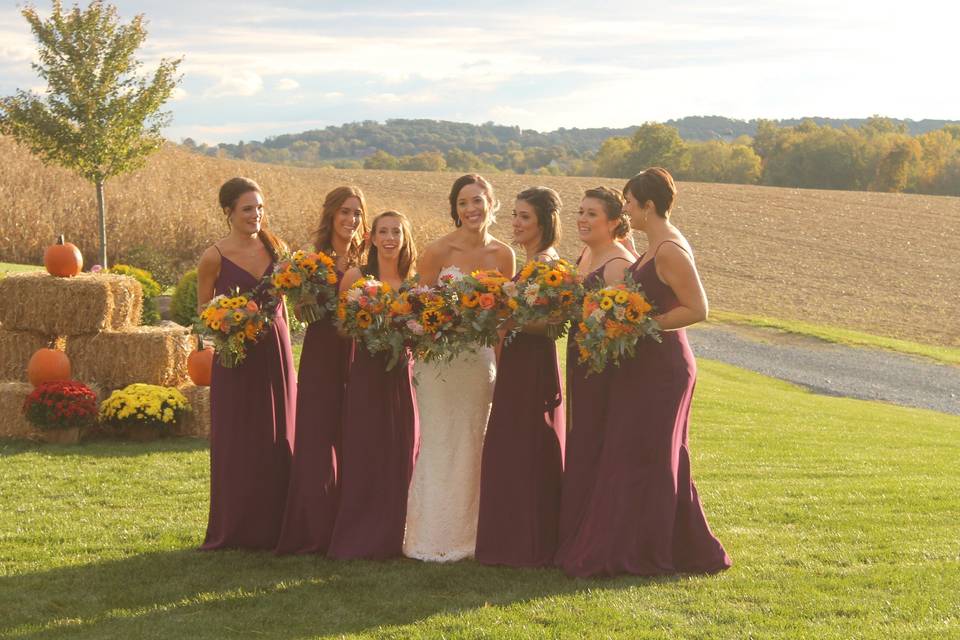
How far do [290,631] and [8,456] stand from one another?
22.0 ft

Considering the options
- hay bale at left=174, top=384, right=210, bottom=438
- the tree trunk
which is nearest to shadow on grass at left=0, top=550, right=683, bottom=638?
hay bale at left=174, top=384, right=210, bottom=438

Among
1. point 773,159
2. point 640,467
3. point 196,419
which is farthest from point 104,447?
point 773,159

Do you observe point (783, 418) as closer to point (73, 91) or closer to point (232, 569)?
point (232, 569)

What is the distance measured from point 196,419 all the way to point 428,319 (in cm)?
643

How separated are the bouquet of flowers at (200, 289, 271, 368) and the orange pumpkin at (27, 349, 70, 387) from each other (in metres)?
5.98

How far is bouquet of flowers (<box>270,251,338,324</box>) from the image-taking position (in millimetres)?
7426

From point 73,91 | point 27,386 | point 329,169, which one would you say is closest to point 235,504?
point 27,386

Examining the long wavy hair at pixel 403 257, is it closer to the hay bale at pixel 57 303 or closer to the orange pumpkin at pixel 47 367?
the hay bale at pixel 57 303

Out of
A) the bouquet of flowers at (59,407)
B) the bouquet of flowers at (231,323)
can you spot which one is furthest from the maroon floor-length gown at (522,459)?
the bouquet of flowers at (59,407)

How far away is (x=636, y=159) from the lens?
8494 centimetres

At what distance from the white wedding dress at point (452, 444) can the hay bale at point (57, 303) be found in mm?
6654

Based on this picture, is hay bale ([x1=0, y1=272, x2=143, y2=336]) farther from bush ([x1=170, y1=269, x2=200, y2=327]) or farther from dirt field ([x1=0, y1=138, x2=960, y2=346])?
dirt field ([x1=0, y1=138, x2=960, y2=346])

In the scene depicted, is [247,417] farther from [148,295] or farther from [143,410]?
[148,295]

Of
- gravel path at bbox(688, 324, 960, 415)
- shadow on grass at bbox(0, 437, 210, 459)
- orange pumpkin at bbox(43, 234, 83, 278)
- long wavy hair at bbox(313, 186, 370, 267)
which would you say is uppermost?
long wavy hair at bbox(313, 186, 370, 267)
